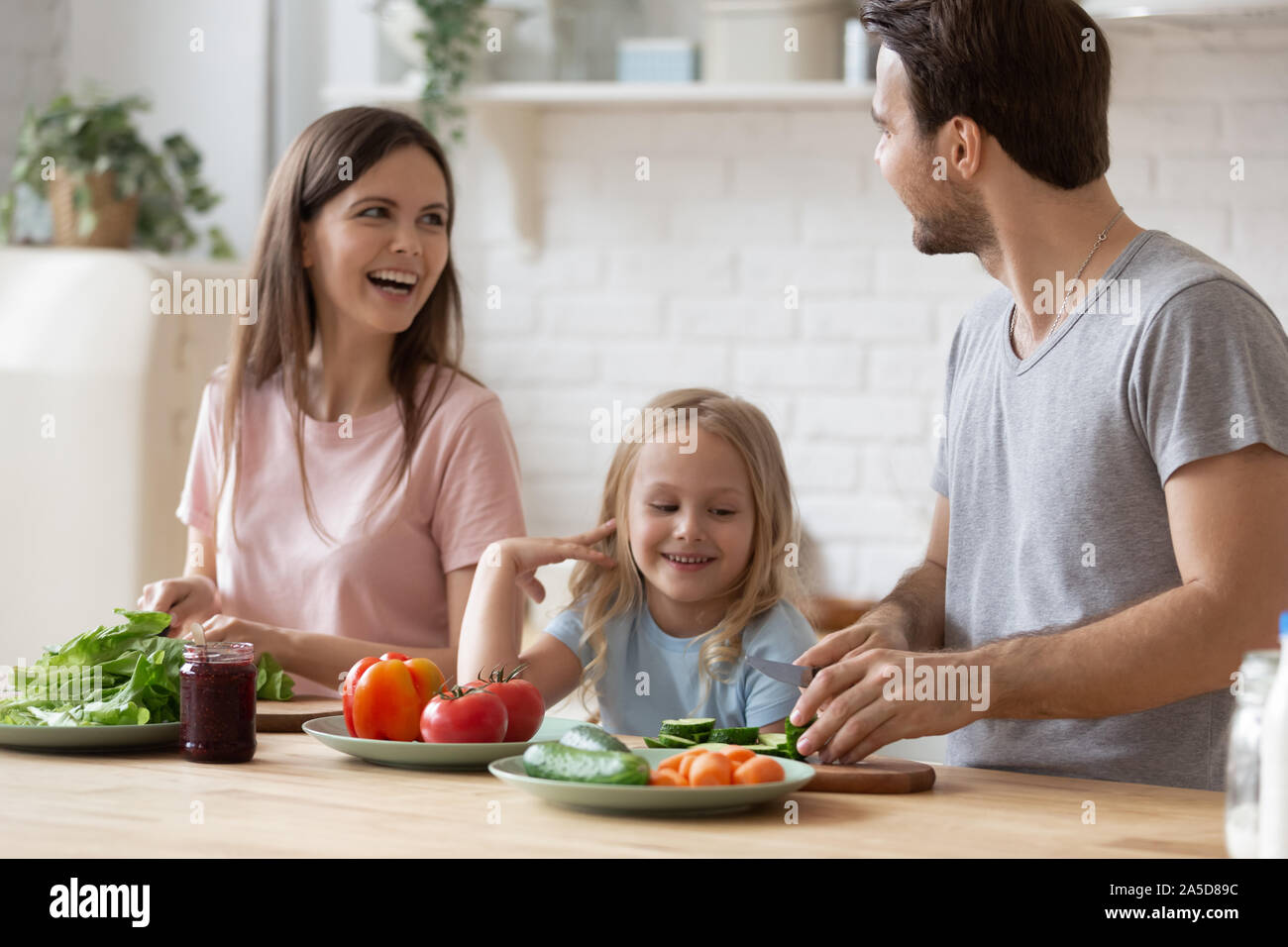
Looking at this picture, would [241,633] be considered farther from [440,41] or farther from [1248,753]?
[440,41]

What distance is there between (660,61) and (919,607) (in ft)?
5.11

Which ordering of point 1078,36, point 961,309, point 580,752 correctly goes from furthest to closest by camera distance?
point 961,309 → point 1078,36 → point 580,752

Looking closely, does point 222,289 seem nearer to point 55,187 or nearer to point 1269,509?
point 55,187

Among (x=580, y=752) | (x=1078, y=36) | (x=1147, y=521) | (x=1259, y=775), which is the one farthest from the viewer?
(x=1078, y=36)

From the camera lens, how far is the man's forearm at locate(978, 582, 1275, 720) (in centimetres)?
143

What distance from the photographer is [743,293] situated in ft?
→ 10.5

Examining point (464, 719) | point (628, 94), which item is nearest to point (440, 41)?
point (628, 94)

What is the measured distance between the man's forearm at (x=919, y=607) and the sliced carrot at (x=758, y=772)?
0.51 metres

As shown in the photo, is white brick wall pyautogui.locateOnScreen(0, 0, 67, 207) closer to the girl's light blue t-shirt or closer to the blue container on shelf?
the blue container on shelf

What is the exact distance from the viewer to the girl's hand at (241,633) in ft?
5.74

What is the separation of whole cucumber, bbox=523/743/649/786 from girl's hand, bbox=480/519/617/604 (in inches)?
21.1

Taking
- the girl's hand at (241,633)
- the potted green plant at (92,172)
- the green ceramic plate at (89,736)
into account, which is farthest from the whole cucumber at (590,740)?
the potted green plant at (92,172)

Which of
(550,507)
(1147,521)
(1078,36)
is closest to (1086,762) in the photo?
(1147,521)

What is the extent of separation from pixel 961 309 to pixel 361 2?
4.83 feet
